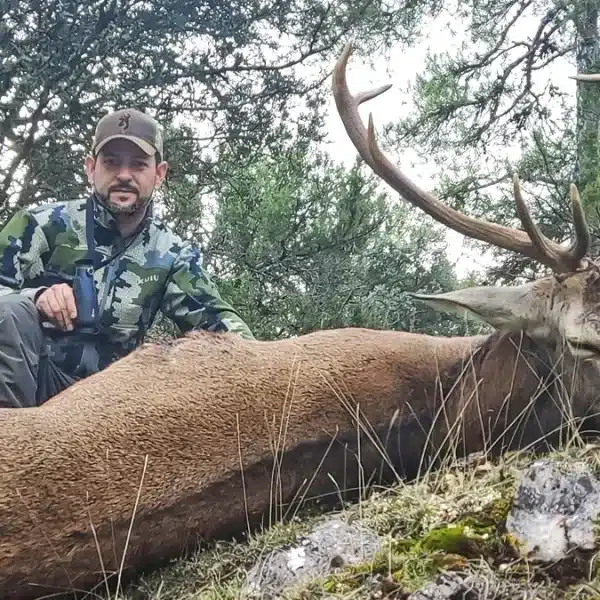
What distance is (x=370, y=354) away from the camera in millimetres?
3641

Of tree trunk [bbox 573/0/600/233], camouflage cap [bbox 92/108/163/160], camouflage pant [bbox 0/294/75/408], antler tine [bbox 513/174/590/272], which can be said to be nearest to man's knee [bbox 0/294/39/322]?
camouflage pant [bbox 0/294/75/408]

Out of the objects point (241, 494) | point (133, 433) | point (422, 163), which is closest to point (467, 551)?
point (241, 494)

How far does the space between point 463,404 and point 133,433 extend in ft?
4.82

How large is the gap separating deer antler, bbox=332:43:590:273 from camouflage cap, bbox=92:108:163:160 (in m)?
1.04

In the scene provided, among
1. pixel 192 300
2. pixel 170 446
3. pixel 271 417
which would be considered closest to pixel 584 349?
pixel 271 417

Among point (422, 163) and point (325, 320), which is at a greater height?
point (422, 163)

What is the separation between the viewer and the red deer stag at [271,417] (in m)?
2.65

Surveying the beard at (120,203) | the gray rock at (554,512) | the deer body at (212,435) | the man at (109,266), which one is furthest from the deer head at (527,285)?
the gray rock at (554,512)

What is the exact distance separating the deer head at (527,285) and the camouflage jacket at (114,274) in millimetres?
971

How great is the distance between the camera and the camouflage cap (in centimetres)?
454

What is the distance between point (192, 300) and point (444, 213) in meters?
1.24

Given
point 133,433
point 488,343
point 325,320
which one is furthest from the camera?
point 325,320

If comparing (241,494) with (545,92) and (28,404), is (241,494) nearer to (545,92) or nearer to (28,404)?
(28,404)

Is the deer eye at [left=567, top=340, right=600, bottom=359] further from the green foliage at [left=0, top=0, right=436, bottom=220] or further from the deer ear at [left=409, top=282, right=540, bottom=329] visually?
the green foliage at [left=0, top=0, right=436, bottom=220]
